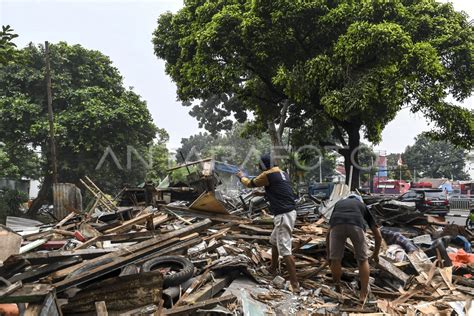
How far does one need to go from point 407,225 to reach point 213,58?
32.7 ft

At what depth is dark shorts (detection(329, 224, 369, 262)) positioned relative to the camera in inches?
188

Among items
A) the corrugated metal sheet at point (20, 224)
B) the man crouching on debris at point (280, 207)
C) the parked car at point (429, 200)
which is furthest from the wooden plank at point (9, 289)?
the parked car at point (429, 200)

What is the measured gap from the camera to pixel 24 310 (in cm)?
342

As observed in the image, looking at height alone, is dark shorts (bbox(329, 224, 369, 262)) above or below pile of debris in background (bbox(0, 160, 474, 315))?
above

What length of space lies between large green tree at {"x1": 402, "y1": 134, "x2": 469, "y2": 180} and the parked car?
49.1 metres

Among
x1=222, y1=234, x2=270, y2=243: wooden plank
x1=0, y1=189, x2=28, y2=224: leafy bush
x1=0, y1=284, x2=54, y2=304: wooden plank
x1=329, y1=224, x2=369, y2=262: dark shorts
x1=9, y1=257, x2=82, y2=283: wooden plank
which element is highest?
x1=329, y1=224, x2=369, y2=262: dark shorts

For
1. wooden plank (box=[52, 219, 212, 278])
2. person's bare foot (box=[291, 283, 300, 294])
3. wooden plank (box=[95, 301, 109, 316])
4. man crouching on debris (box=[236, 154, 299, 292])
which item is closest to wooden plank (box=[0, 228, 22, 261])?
wooden plank (box=[52, 219, 212, 278])

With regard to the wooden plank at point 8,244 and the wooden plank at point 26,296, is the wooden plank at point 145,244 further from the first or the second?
the wooden plank at point 26,296

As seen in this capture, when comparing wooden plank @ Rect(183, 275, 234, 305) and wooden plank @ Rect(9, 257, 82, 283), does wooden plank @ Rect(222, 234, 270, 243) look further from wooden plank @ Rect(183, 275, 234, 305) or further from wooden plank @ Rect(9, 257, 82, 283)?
wooden plank @ Rect(9, 257, 82, 283)

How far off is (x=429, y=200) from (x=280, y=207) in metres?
13.9

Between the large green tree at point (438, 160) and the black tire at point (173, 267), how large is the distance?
64.5 m

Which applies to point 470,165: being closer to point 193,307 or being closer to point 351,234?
point 351,234

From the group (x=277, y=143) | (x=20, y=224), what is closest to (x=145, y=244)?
(x=20, y=224)

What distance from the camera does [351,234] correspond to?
4.83 meters
